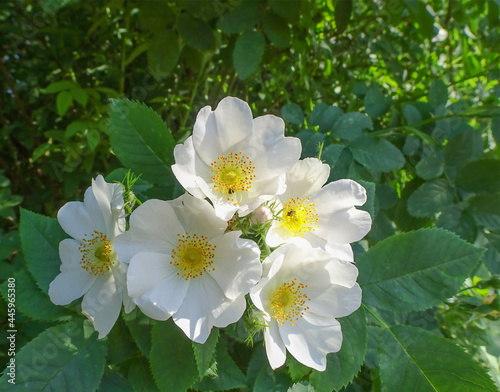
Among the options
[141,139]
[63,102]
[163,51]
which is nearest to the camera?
[141,139]

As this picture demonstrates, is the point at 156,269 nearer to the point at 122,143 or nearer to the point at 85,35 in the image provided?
the point at 122,143

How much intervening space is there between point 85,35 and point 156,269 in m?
1.76

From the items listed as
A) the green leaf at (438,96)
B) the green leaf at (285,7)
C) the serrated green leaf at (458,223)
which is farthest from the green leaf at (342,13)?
the serrated green leaf at (458,223)

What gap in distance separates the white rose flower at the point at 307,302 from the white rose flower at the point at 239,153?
153 millimetres

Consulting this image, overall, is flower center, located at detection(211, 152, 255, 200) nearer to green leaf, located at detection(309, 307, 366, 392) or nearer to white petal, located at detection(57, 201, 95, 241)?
white petal, located at detection(57, 201, 95, 241)

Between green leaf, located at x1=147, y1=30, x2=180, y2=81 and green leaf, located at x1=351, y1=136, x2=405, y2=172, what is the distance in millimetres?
807

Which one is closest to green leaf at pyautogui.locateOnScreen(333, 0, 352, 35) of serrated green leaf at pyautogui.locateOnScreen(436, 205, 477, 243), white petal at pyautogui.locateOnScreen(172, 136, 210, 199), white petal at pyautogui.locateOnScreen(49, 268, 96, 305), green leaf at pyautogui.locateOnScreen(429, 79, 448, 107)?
green leaf at pyautogui.locateOnScreen(429, 79, 448, 107)

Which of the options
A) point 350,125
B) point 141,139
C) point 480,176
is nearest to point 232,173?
point 141,139

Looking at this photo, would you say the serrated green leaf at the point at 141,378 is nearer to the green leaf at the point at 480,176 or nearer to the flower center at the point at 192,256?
the flower center at the point at 192,256

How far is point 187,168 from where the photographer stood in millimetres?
891

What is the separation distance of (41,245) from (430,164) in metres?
1.24

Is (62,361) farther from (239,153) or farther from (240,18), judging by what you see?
(240,18)

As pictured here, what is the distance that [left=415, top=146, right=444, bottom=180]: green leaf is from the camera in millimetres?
1536

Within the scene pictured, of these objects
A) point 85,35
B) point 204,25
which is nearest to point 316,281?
point 204,25
